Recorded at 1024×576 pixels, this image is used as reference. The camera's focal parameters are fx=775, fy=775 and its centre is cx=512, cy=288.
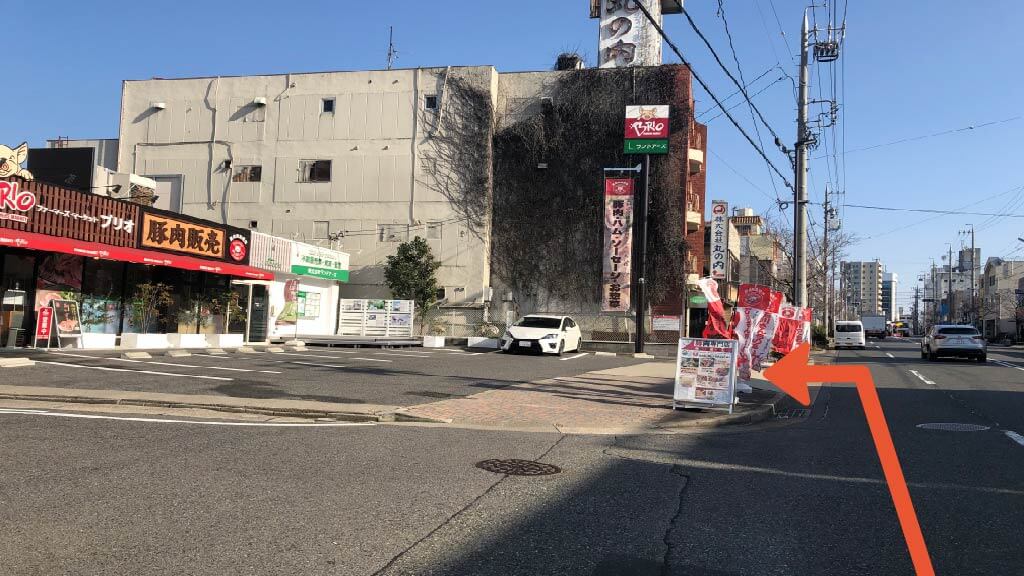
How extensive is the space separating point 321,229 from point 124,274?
54.8 feet

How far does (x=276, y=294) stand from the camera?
32656 mm

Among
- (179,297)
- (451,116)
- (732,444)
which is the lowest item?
(732,444)

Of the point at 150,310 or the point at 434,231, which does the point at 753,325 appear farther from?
the point at 434,231

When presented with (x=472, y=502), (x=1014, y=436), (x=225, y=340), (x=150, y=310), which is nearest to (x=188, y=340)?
(x=225, y=340)

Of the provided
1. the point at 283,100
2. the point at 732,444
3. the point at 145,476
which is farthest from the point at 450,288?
the point at 145,476

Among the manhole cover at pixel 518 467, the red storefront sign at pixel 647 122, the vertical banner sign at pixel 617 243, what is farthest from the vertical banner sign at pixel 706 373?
the vertical banner sign at pixel 617 243

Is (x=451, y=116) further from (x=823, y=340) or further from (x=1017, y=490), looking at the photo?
(x=1017, y=490)

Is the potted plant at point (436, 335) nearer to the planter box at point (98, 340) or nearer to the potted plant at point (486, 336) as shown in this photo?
the potted plant at point (486, 336)

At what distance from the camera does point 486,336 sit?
36.2 m

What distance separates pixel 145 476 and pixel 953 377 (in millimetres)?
20351

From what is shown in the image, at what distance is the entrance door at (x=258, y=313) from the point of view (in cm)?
2836

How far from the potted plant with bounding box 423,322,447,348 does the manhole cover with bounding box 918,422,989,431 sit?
24833 mm

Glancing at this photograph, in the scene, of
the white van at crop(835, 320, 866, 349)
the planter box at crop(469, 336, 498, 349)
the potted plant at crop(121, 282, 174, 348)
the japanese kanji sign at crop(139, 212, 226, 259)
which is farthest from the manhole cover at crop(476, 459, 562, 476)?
the white van at crop(835, 320, 866, 349)

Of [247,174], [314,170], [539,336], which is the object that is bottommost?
[539,336]
